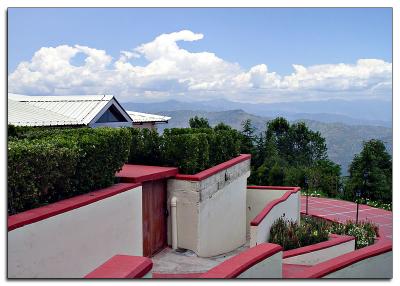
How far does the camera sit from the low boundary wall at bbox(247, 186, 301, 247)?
7734mm

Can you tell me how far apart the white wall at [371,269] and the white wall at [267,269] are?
520mm

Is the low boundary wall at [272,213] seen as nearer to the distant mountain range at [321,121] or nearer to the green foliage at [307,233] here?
the green foliage at [307,233]

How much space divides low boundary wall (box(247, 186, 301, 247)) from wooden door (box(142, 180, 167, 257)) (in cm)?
152

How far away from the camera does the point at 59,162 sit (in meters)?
5.23

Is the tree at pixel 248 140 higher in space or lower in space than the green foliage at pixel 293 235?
higher

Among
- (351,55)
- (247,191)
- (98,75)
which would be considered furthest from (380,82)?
(247,191)

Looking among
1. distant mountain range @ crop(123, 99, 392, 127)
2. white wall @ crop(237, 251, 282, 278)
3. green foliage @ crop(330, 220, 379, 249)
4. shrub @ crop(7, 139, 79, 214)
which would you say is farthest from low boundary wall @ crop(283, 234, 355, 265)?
shrub @ crop(7, 139, 79, 214)

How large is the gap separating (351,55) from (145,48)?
9.16ft

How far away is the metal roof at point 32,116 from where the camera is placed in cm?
809

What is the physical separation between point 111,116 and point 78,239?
7383mm

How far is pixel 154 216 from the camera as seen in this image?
289 inches

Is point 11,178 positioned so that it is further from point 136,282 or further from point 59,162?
point 136,282

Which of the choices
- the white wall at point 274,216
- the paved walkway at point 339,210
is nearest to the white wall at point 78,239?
the white wall at point 274,216

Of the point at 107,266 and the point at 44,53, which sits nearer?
the point at 107,266
